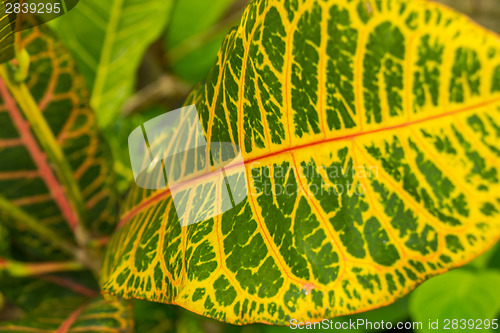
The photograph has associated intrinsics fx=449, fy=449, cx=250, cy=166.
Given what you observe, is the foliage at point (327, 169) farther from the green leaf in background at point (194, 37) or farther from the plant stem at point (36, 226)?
the green leaf in background at point (194, 37)

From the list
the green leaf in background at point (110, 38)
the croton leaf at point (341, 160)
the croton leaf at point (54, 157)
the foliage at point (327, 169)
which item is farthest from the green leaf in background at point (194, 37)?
the croton leaf at point (341, 160)

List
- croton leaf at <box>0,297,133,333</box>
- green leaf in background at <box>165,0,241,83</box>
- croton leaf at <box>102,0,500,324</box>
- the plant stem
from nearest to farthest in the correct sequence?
1. croton leaf at <box>102,0,500,324</box>
2. croton leaf at <box>0,297,133,333</box>
3. the plant stem
4. green leaf in background at <box>165,0,241,83</box>

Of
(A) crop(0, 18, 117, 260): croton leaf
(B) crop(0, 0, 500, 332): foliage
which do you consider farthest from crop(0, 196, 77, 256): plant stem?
(B) crop(0, 0, 500, 332): foliage

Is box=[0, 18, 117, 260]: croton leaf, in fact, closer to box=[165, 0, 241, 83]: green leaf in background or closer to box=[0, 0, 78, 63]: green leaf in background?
box=[0, 0, 78, 63]: green leaf in background

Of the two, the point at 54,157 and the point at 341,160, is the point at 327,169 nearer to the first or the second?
the point at 341,160

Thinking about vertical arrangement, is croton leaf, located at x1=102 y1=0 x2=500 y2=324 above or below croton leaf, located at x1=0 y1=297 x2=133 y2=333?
above

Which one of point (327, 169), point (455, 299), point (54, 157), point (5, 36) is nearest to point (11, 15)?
point (5, 36)

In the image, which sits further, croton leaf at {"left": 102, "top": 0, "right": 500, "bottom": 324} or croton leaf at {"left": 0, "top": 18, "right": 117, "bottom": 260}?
croton leaf at {"left": 0, "top": 18, "right": 117, "bottom": 260}
